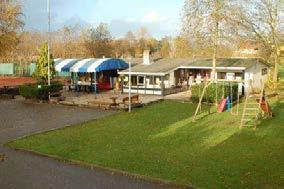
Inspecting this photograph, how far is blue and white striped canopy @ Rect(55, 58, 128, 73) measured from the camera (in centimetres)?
3791

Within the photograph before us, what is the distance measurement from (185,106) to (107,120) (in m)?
7.01

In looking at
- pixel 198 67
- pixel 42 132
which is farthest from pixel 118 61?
pixel 42 132

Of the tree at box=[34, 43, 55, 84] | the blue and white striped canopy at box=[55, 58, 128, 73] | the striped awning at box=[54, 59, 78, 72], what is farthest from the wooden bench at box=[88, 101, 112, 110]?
the striped awning at box=[54, 59, 78, 72]

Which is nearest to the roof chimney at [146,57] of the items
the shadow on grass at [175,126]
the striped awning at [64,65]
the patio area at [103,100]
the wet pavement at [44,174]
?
the patio area at [103,100]

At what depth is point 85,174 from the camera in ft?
46.0

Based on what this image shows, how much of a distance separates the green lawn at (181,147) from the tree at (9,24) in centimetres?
2202

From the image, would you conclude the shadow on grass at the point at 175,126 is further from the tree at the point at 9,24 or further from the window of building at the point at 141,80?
the tree at the point at 9,24

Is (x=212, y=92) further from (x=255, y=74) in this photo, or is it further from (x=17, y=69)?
(x=17, y=69)

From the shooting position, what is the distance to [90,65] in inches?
1512

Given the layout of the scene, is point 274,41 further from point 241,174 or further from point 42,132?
point 241,174

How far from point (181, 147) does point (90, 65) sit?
75.3 feet

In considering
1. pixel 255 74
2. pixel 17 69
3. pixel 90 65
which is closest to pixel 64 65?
pixel 90 65

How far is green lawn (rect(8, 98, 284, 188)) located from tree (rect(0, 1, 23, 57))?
22.0 m

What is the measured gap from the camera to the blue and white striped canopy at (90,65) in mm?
37906
